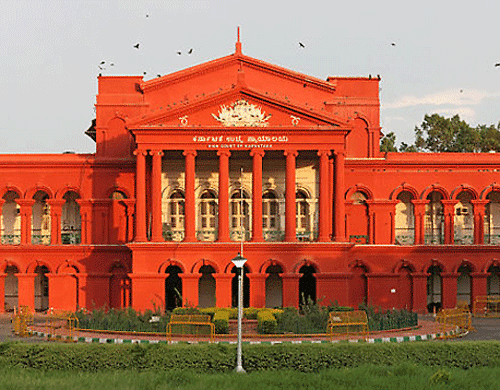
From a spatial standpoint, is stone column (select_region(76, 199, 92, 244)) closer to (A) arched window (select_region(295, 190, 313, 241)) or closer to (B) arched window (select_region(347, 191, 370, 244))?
(A) arched window (select_region(295, 190, 313, 241))

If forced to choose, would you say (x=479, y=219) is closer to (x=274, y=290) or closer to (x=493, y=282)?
(x=493, y=282)

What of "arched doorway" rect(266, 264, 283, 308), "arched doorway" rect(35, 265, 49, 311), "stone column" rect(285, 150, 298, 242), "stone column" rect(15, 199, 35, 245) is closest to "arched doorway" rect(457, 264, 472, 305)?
"arched doorway" rect(266, 264, 283, 308)

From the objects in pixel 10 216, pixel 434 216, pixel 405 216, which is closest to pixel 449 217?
pixel 434 216

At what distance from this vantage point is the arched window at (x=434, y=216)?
53344mm

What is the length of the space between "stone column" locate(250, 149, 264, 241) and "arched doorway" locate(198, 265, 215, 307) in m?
4.81

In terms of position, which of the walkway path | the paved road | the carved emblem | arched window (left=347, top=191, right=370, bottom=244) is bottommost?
the paved road

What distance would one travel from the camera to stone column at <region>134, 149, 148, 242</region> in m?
46.8

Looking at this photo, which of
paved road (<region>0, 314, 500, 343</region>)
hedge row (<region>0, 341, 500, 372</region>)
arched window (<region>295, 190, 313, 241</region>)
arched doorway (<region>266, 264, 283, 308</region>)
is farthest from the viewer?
arched window (<region>295, 190, 313, 241</region>)

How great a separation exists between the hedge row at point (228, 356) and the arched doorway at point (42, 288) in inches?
1045

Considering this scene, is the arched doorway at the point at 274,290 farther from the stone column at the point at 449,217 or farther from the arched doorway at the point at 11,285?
the arched doorway at the point at 11,285

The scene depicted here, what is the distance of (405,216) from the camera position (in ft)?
176

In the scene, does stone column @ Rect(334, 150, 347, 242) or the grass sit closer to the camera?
the grass

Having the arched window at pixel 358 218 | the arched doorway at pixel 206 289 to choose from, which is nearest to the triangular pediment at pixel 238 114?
the arched window at pixel 358 218

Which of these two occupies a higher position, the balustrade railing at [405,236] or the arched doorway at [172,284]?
the balustrade railing at [405,236]
